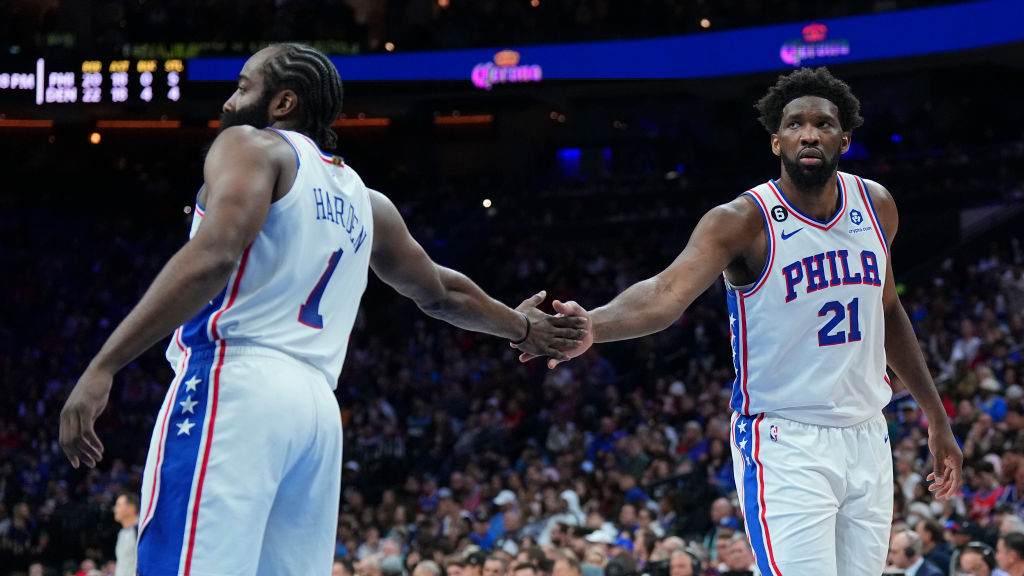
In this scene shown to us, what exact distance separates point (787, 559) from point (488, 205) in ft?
63.4

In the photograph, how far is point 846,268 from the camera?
15.5 feet

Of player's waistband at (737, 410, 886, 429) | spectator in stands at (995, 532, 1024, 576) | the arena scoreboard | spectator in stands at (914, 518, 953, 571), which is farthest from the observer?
the arena scoreboard

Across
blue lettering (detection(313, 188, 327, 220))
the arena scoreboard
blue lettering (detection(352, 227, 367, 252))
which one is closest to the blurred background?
the arena scoreboard

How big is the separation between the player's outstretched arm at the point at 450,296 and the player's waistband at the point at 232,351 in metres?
0.73

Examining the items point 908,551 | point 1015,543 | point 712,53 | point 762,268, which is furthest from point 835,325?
point 712,53

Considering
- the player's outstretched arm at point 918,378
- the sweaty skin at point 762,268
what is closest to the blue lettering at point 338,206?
the sweaty skin at point 762,268

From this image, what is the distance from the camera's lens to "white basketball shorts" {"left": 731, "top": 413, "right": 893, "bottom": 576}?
444cm

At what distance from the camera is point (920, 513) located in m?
9.65

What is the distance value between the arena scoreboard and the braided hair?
17777mm

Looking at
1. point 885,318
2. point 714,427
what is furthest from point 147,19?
point 885,318

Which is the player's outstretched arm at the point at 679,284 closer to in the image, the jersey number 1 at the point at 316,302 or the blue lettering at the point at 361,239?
the blue lettering at the point at 361,239

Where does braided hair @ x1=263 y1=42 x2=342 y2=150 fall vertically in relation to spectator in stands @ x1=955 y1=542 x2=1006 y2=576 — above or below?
above

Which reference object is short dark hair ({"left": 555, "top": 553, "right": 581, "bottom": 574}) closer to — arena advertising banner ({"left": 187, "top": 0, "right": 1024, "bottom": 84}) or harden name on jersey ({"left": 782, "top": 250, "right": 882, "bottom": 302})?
harden name on jersey ({"left": 782, "top": 250, "right": 882, "bottom": 302})

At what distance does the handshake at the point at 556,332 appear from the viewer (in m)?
→ 4.43
